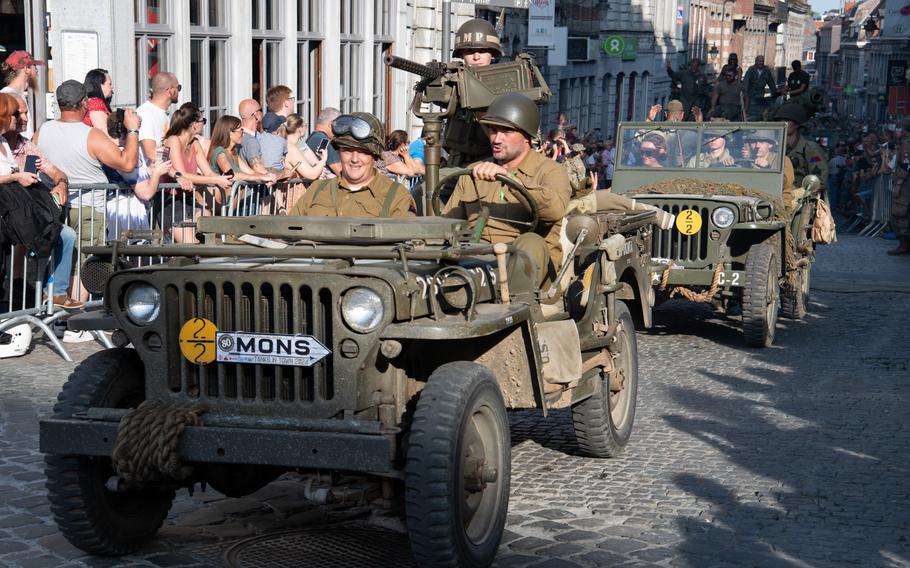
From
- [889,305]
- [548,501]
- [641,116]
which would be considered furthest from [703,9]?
[548,501]

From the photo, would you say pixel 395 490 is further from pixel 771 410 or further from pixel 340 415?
pixel 771 410

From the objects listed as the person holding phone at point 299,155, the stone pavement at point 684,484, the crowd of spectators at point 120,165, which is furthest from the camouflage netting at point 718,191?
the crowd of spectators at point 120,165

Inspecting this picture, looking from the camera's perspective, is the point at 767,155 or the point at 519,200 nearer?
the point at 519,200

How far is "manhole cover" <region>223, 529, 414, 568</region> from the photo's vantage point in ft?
18.1

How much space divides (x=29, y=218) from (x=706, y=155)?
6.51 m

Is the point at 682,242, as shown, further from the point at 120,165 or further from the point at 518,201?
the point at 518,201

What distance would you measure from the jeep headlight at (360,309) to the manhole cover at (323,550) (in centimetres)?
110

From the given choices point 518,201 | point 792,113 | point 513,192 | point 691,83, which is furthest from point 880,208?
point 513,192

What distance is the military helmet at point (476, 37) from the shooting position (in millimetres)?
9602

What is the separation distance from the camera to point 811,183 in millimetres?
13523

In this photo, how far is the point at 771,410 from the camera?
28.9 feet

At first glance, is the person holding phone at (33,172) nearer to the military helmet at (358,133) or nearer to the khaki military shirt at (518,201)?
the military helmet at (358,133)

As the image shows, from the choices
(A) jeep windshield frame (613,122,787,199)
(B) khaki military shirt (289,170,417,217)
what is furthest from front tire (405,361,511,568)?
(A) jeep windshield frame (613,122,787,199)

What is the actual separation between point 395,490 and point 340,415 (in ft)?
1.35
